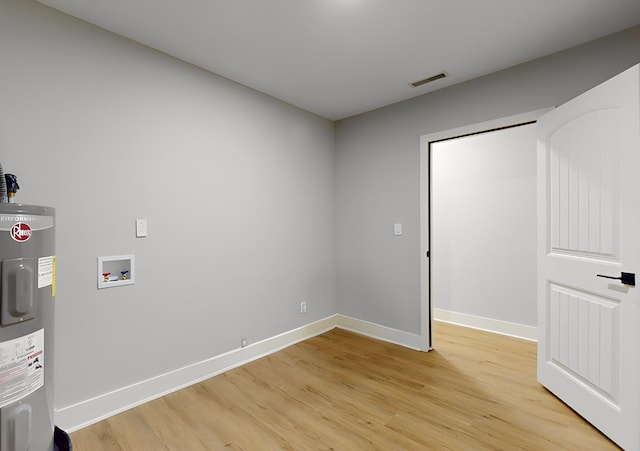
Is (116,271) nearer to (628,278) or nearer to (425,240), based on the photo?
(425,240)

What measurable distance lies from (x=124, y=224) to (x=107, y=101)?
82 centimetres

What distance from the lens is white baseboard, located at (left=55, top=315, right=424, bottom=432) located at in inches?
77.4

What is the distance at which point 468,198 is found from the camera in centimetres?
395

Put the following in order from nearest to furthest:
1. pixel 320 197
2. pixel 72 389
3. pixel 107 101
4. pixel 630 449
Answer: pixel 630 449 → pixel 72 389 → pixel 107 101 → pixel 320 197

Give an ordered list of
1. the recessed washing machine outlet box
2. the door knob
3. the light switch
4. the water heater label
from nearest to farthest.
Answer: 1. the water heater label
2. the door knob
3. the recessed washing machine outlet box
4. the light switch

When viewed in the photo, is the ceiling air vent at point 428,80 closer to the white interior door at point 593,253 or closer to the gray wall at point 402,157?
the gray wall at point 402,157

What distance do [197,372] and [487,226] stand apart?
3.45 m

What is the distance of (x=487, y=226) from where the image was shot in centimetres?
378

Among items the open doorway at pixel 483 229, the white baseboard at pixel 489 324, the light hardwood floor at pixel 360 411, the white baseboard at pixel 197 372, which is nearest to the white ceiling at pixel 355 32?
the open doorway at pixel 483 229

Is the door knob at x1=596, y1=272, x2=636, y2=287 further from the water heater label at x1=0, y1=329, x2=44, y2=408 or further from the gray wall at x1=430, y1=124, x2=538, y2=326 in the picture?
the water heater label at x1=0, y1=329, x2=44, y2=408

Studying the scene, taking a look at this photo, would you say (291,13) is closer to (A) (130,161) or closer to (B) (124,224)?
(A) (130,161)

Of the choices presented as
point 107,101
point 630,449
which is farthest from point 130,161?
point 630,449

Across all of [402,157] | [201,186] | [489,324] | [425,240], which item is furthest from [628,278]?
[201,186]

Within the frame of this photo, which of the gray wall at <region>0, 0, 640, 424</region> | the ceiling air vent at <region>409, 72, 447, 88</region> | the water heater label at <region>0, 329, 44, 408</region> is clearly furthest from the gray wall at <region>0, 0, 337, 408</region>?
the ceiling air vent at <region>409, 72, 447, 88</region>
